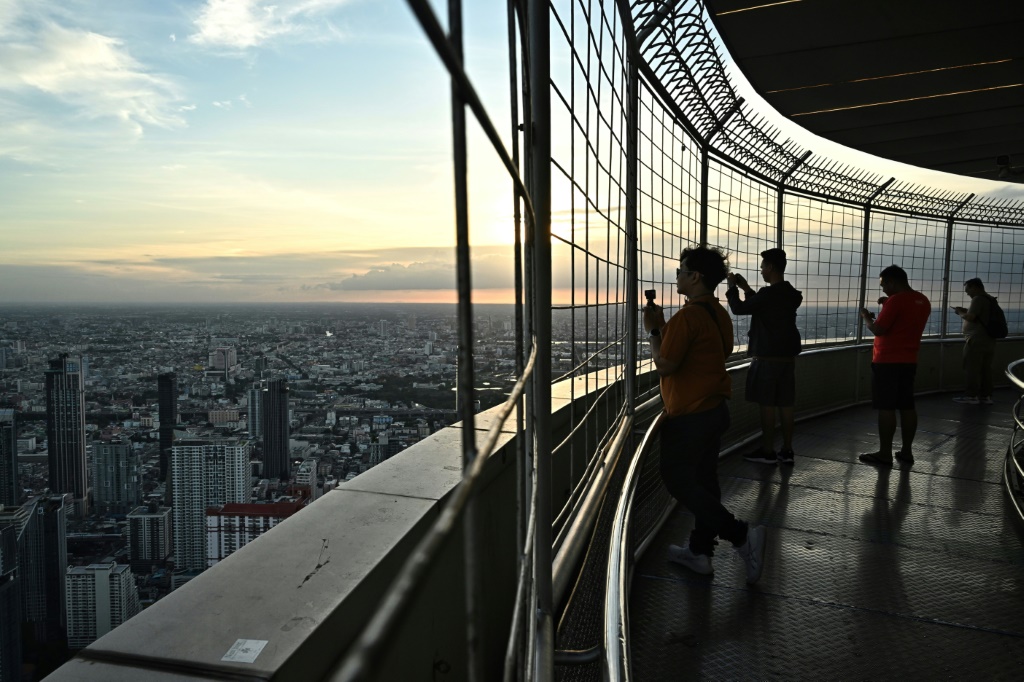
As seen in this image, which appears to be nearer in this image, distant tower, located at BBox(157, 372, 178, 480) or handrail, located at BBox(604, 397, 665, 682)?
handrail, located at BBox(604, 397, 665, 682)

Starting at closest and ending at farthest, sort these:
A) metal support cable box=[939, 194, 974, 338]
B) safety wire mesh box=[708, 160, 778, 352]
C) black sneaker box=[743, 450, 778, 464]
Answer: black sneaker box=[743, 450, 778, 464] → safety wire mesh box=[708, 160, 778, 352] → metal support cable box=[939, 194, 974, 338]

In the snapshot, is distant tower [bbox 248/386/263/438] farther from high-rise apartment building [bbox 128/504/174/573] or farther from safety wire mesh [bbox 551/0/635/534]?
safety wire mesh [bbox 551/0/635/534]

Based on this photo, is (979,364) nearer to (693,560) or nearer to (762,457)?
(762,457)

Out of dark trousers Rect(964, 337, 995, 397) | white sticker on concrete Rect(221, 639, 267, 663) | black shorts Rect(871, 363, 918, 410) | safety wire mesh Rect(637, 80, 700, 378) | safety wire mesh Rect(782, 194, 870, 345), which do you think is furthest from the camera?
dark trousers Rect(964, 337, 995, 397)

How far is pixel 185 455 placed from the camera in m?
Answer: 2.24

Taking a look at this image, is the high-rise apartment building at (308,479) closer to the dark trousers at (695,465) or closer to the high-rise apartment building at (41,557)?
the high-rise apartment building at (41,557)

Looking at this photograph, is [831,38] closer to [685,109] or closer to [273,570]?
[685,109]

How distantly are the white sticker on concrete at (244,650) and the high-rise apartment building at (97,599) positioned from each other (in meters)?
0.28

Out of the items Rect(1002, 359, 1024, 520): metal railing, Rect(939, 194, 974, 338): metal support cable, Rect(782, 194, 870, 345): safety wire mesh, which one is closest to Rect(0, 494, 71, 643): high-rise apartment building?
Rect(1002, 359, 1024, 520): metal railing

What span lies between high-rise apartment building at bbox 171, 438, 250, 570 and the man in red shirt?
16.9 feet

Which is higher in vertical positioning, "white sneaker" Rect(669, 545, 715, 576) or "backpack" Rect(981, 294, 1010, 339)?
"backpack" Rect(981, 294, 1010, 339)

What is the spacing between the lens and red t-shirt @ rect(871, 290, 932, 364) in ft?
17.8

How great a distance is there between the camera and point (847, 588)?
346 centimetres

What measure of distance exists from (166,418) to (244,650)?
1.51 meters
